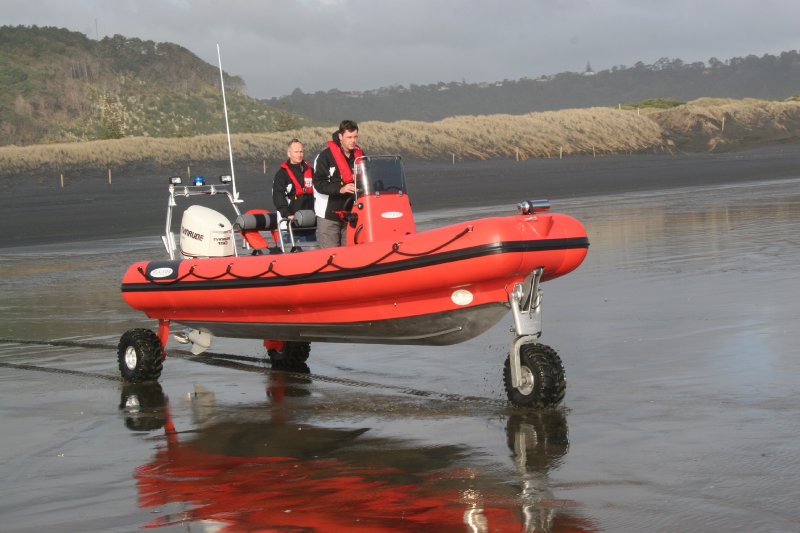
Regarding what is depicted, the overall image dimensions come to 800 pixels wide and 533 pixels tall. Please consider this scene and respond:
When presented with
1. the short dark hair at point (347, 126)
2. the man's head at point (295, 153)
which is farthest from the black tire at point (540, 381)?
the man's head at point (295, 153)

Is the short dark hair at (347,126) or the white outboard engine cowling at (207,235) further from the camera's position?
the white outboard engine cowling at (207,235)

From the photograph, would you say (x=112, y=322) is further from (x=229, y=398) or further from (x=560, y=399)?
(x=560, y=399)

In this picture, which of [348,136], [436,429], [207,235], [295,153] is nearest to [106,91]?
[295,153]

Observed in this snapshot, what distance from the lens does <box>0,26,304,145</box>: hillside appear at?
78.5 m

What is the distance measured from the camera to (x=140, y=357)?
9.21 m

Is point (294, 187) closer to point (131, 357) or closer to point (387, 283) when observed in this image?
point (131, 357)

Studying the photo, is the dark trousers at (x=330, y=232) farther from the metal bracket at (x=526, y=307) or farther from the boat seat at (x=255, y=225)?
the metal bracket at (x=526, y=307)

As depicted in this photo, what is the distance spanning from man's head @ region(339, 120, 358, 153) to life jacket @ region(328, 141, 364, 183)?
4 centimetres

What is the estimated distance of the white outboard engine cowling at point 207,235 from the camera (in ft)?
32.9

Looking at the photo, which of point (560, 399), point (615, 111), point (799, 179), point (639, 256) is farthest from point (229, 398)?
point (615, 111)

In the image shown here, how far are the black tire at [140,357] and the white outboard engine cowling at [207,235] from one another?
0.93 meters

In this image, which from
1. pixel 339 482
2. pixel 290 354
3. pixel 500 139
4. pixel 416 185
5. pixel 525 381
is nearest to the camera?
pixel 339 482

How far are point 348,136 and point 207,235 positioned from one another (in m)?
1.60

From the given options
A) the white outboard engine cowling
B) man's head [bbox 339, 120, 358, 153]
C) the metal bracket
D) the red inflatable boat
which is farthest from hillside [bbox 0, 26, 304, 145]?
the metal bracket
